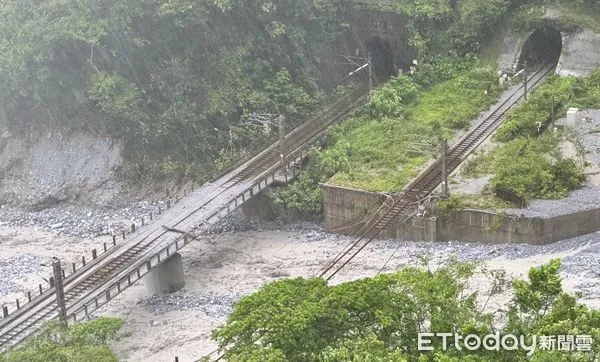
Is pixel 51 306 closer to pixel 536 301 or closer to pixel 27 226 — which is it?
pixel 27 226

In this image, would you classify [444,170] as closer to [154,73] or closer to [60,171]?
[154,73]

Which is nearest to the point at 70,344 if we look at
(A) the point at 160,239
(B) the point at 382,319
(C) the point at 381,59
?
(B) the point at 382,319

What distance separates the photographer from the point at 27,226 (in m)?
51.9

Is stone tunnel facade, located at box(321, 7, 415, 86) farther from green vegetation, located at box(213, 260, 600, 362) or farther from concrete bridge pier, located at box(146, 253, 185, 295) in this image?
green vegetation, located at box(213, 260, 600, 362)

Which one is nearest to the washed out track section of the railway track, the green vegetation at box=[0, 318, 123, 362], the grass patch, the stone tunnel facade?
the grass patch

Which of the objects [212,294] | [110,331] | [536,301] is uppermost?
[536,301]

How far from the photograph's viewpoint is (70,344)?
102 feet

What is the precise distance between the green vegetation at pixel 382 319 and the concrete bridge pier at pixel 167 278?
1544 centimetres

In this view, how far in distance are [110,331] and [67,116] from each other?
25555 millimetres

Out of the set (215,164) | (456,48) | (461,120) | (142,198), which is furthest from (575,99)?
(142,198)

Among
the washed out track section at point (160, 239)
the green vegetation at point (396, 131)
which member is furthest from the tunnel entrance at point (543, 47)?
the washed out track section at point (160, 239)

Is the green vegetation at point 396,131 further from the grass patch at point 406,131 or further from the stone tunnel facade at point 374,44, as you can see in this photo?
the stone tunnel facade at point 374,44

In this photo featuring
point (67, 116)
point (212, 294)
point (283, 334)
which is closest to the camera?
point (283, 334)

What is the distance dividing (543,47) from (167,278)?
30.2 meters
